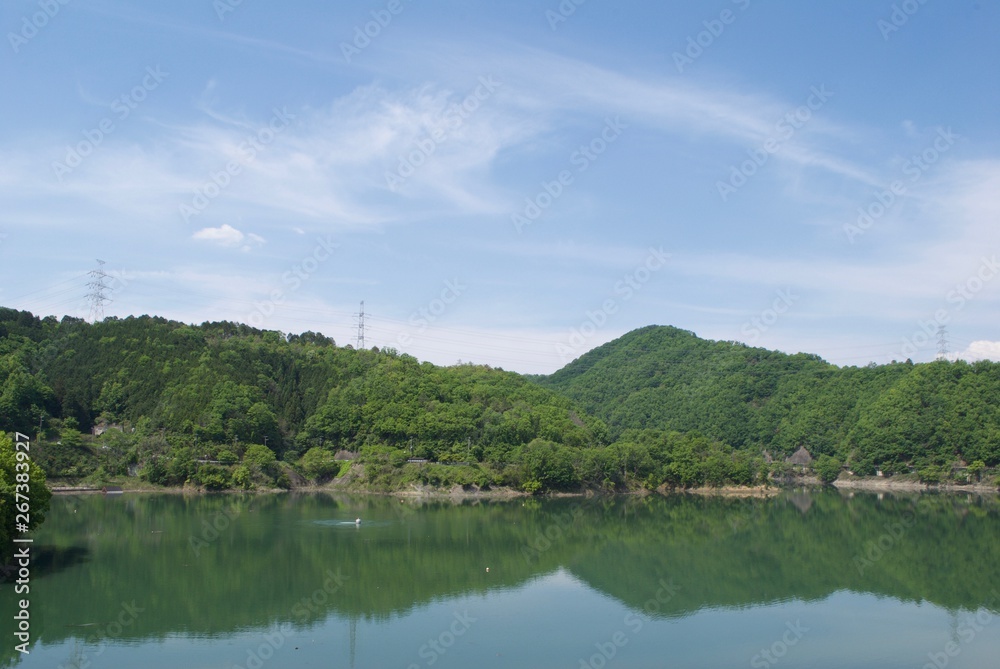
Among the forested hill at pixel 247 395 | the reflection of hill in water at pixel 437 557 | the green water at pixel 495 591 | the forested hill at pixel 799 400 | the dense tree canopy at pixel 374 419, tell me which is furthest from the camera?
the forested hill at pixel 799 400

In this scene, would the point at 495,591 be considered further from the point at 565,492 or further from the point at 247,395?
the point at 247,395

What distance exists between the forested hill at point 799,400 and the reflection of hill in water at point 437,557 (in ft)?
72.3

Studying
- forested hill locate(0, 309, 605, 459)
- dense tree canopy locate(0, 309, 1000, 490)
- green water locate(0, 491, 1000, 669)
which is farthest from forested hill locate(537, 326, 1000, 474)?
green water locate(0, 491, 1000, 669)

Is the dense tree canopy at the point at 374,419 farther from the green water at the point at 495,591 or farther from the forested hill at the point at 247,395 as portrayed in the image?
the green water at the point at 495,591

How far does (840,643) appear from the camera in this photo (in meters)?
17.3

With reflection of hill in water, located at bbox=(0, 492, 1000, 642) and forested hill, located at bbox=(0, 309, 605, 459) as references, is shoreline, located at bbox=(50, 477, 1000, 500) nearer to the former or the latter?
reflection of hill in water, located at bbox=(0, 492, 1000, 642)

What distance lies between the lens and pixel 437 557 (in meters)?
26.4

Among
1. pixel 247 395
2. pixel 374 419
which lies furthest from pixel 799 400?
pixel 247 395

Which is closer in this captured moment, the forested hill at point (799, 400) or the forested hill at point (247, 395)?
the forested hill at point (247, 395)

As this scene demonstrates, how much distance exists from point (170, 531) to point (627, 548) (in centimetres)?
1737

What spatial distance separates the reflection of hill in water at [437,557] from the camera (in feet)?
64.5

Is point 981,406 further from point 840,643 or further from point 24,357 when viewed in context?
point 24,357

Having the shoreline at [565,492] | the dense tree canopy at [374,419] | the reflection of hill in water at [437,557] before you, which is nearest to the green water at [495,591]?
the reflection of hill in water at [437,557]

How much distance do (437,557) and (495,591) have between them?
16.5 ft
